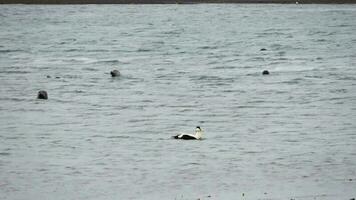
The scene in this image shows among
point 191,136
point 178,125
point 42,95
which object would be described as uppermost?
point 42,95

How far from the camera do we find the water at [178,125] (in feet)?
53.0

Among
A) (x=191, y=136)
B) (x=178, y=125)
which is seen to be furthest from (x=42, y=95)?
(x=191, y=136)

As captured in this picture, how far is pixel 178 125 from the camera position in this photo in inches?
927

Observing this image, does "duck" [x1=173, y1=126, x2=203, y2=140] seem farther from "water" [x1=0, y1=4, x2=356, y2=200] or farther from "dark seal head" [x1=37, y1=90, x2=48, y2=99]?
"dark seal head" [x1=37, y1=90, x2=48, y2=99]

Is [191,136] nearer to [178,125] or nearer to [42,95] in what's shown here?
[178,125]

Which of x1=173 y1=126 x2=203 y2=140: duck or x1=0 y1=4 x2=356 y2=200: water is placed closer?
x1=0 y1=4 x2=356 y2=200: water

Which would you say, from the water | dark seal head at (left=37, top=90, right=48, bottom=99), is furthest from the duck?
dark seal head at (left=37, top=90, right=48, bottom=99)

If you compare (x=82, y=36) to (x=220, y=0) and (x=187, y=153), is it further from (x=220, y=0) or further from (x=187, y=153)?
(x=220, y=0)

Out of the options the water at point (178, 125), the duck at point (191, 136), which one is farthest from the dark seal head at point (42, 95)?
the duck at point (191, 136)

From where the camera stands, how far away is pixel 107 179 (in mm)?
16578

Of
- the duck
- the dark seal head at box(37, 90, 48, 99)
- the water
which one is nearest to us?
the water

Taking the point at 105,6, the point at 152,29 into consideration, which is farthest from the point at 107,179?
the point at 105,6

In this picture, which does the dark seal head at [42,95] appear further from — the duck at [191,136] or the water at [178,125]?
Answer: the duck at [191,136]

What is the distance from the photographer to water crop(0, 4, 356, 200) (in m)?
16.1
